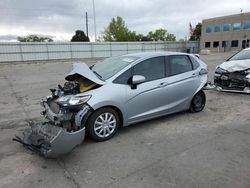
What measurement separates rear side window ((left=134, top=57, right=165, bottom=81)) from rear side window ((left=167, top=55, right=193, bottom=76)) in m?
0.22

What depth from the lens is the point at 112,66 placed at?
470cm

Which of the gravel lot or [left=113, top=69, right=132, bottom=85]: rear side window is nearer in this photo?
the gravel lot

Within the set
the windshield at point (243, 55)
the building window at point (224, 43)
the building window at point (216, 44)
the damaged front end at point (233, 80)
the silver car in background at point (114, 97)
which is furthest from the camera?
the building window at point (216, 44)

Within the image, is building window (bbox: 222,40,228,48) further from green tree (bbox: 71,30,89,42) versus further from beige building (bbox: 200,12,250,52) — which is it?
green tree (bbox: 71,30,89,42)

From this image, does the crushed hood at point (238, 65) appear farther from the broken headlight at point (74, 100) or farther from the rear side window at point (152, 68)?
the broken headlight at point (74, 100)

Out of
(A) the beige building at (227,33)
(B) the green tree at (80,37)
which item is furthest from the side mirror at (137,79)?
(B) the green tree at (80,37)

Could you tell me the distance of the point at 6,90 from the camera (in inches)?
365

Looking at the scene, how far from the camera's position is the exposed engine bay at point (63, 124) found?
10.2ft

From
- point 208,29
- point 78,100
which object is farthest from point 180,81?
point 208,29

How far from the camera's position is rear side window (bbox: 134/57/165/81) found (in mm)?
4482

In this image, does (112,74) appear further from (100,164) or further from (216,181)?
(216,181)

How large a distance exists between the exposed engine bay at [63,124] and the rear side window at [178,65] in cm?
189

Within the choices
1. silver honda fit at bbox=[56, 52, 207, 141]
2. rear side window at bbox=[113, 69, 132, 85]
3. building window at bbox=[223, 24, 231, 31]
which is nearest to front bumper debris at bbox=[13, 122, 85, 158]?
silver honda fit at bbox=[56, 52, 207, 141]

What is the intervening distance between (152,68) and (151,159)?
79.4 inches
